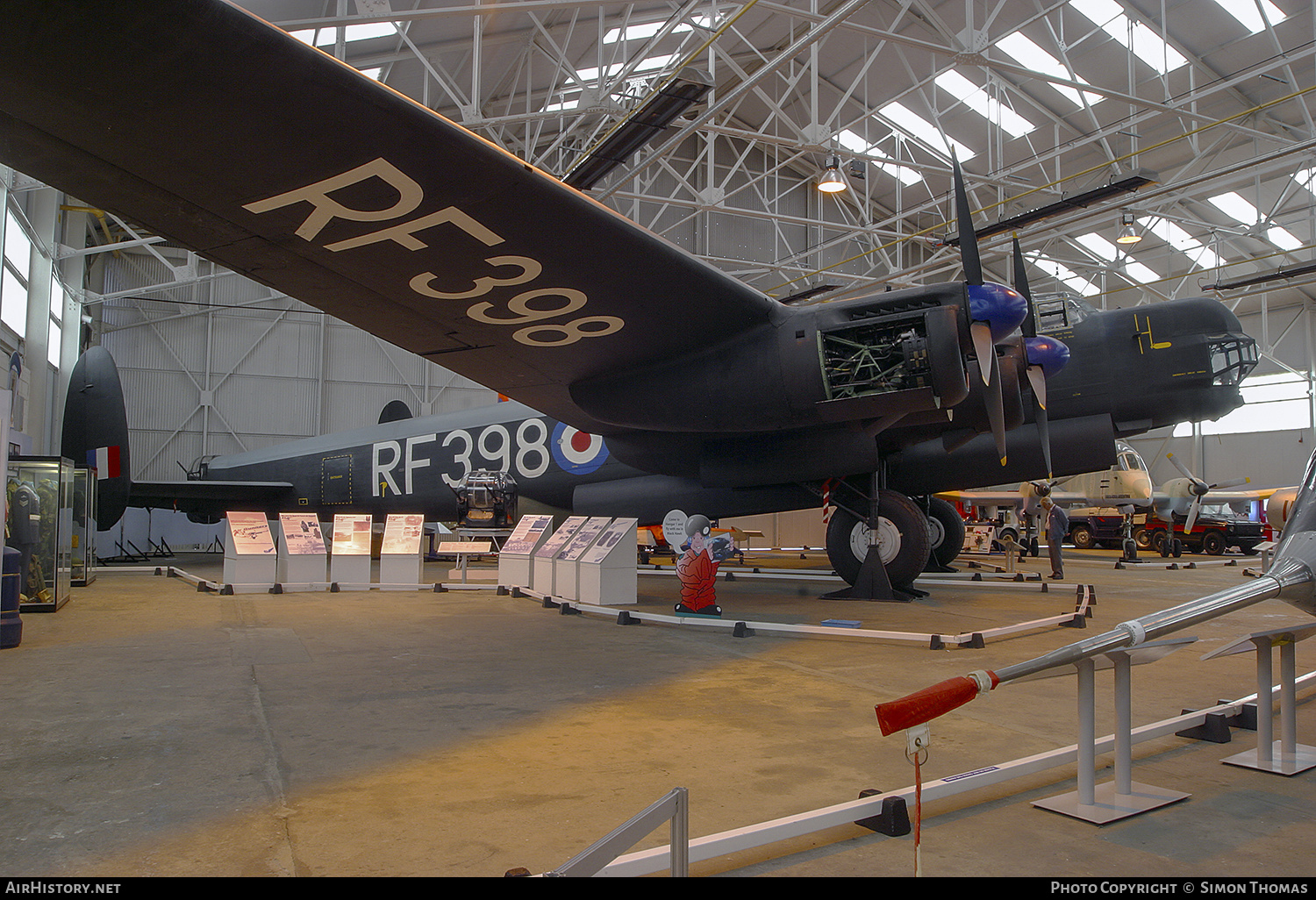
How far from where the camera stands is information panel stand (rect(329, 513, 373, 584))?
39.1ft

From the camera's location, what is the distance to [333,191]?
488 centimetres

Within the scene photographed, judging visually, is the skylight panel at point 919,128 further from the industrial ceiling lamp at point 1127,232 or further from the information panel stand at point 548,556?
the information panel stand at point 548,556

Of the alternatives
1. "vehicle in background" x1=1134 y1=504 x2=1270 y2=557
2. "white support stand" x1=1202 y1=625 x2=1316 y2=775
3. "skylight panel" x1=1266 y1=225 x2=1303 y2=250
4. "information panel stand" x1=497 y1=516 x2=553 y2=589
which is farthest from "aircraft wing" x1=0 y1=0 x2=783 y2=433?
"skylight panel" x1=1266 y1=225 x2=1303 y2=250

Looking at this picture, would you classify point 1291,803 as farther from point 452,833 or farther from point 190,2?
point 190,2

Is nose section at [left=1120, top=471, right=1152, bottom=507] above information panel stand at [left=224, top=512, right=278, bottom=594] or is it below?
above

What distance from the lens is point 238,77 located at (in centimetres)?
391

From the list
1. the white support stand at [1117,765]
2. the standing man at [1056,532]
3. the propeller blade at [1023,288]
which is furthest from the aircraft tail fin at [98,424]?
the standing man at [1056,532]

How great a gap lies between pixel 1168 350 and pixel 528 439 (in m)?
10.1

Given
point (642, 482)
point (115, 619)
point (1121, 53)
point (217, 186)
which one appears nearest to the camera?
point (217, 186)

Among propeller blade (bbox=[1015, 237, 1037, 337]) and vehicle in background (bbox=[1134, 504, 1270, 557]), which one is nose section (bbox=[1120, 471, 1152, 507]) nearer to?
vehicle in background (bbox=[1134, 504, 1270, 557])

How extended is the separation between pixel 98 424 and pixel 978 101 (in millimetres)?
23822

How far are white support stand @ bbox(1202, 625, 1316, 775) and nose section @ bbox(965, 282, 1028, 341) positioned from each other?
382 cm

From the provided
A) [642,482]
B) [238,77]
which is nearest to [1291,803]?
[238,77]

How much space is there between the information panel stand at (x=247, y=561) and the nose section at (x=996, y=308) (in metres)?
Answer: 10.2
